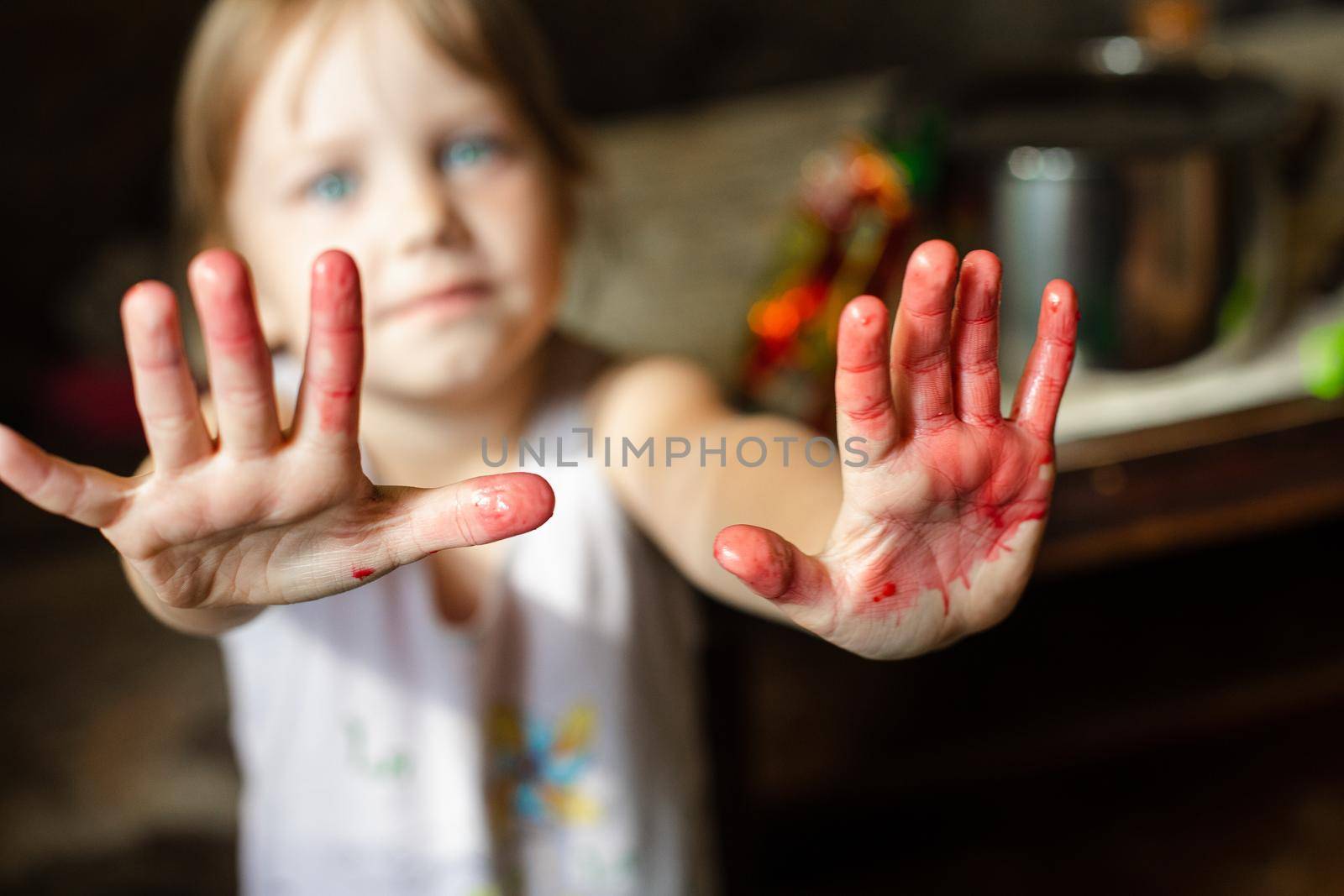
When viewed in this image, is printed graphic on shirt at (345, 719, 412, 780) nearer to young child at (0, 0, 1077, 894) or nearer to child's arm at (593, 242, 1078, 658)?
young child at (0, 0, 1077, 894)

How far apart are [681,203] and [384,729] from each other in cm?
71

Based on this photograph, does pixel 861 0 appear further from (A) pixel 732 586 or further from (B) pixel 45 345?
(A) pixel 732 586

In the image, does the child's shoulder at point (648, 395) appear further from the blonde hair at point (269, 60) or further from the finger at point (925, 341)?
the finger at point (925, 341)

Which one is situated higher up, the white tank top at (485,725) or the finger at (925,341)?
the finger at (925,341)

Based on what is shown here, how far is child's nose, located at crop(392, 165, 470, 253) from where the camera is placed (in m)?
0.59

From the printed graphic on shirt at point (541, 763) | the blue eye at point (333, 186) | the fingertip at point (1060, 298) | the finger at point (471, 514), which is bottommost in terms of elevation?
the printed graphic on shirt at point (541, 763)

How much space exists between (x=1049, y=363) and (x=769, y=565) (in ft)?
0.38

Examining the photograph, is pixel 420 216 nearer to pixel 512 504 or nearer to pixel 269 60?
pixel 269 60

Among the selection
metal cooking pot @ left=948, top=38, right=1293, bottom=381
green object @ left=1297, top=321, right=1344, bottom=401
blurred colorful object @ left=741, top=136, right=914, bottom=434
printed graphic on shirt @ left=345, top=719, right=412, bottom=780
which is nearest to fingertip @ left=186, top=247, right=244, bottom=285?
printed graphic on shirt @ left=345, top=719, right=412, bottom=780

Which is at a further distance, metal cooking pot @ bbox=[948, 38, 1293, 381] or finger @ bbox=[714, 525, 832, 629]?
metal cooking pot @ bbox=[948, 38, 1293, 381]

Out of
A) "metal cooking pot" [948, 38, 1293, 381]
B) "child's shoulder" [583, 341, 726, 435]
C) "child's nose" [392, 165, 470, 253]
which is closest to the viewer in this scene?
"child's nose" [392, 165, 470, 253]

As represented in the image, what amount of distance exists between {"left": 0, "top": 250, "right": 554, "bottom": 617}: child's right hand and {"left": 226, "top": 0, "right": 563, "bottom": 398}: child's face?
0.70ft

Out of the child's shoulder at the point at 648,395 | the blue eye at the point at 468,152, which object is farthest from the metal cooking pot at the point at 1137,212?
the blue eye at the point at 468,152

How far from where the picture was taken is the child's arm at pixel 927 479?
0.38 meters
